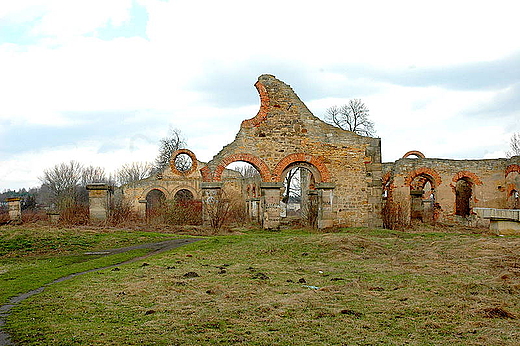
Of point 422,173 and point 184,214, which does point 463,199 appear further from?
point 184,214

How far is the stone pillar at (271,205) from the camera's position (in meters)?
19.2

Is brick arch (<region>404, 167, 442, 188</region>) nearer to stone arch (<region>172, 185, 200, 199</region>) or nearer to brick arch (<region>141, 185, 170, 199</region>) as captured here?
stone arch (<region>172, 185, 200, 199</region>)

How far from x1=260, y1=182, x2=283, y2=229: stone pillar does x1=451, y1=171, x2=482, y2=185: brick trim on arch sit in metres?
12.1

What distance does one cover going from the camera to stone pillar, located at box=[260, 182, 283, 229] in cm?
1919

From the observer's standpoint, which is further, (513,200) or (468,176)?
(468,176)

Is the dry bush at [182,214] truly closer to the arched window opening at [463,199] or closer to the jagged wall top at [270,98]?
the jagged wall top at [270,98]

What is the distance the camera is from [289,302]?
23.4 ft

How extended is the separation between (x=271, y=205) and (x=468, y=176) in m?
13.0

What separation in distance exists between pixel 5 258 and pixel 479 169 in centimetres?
2278

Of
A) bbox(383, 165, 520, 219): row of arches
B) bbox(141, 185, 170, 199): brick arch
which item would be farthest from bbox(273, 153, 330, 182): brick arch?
bbox(141, 185, 170, 199): brick arch

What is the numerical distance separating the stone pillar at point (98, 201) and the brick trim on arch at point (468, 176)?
17741 millimetres

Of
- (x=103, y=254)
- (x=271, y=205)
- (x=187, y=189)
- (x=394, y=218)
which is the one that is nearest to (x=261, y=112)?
(x=271, y=205)

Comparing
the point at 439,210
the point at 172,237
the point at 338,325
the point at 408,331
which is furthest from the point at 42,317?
the point at 439,210

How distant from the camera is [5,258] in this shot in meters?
13.5
